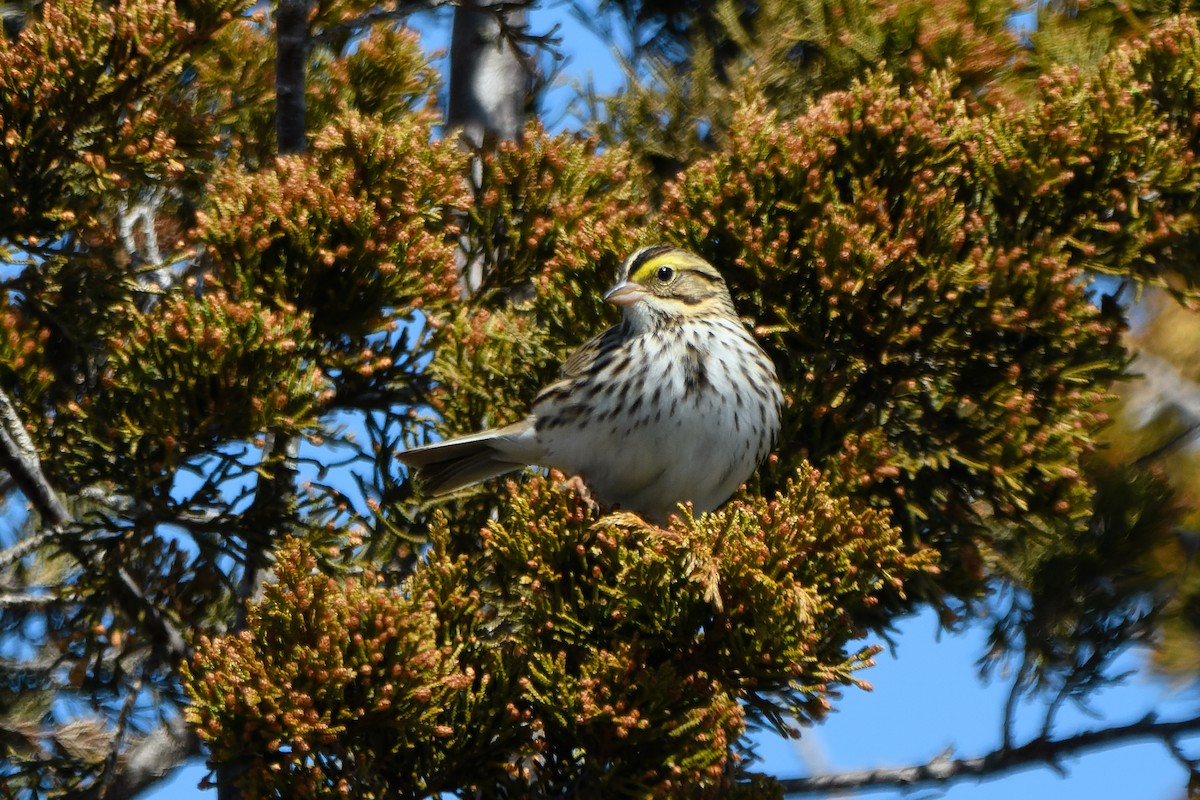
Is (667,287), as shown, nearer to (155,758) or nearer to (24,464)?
(24,464)

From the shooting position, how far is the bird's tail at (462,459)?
4.34 m

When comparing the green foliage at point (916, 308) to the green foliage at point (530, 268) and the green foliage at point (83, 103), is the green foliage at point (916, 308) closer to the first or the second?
the green foliage at point (530, 268)

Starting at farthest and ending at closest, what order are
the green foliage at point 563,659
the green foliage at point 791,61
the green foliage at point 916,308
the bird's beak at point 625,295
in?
the green foliage at point 791,61 → the bird's beak at point 625,295 → the green foliage at point 916,308 → the green foliage at point 563,659

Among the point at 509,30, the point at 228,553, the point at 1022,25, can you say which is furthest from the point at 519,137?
the point at 228,553

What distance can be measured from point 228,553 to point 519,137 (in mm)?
2420

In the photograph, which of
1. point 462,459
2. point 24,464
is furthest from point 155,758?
point 462,459

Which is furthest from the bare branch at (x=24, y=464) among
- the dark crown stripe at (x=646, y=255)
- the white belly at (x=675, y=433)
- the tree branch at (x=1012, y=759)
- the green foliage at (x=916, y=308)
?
the tree branch at (x=1012, y=759)

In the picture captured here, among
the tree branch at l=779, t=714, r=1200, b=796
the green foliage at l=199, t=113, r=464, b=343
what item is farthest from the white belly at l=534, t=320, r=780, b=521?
the tree branch at l=779, t=714, r=1200, b=796

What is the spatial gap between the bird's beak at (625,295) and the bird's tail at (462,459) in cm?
44

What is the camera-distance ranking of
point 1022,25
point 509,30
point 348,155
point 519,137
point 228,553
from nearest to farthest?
point 228,553, point 348,155, point 509,30, point 1022,25, point 519,137

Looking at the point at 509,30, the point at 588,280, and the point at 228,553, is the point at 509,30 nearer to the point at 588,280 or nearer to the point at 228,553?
the point at 588,280

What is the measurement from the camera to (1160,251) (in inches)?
182

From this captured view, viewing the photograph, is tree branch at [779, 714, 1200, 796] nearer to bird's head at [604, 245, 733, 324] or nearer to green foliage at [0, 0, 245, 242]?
bird's head at [604, 245, 733, 324]

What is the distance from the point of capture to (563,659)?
3.44 m
